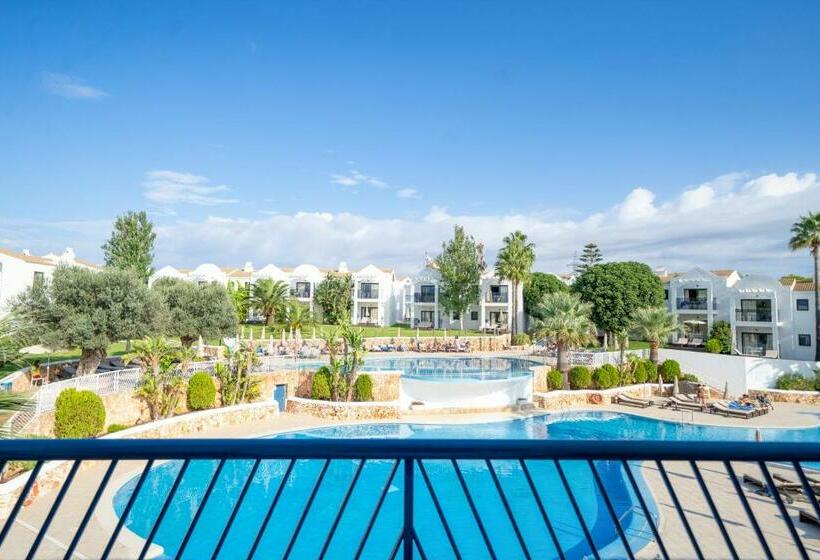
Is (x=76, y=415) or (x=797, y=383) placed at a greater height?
(x=76, y=415)

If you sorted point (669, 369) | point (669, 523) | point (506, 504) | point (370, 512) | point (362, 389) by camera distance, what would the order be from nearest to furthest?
point (506, 504) → point (669, 523) → point (370, 512) → point (362, 389) → point (669, 369)

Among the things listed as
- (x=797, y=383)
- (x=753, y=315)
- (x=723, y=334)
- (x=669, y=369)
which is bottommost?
(x=797, y=383)

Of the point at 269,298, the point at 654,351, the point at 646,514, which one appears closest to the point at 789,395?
the point at 654,351

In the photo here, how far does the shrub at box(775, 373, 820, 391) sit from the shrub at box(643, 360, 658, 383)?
6720 millimetres

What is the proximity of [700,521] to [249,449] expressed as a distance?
12.2m

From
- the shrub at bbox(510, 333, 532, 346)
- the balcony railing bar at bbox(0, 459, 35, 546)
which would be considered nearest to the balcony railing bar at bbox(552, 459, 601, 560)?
the balcony railing bar at bbox(0, 459, 35, 546)

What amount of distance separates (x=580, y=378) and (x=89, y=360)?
78.4 feet

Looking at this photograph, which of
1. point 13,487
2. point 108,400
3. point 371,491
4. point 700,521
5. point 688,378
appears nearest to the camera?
point 13,487

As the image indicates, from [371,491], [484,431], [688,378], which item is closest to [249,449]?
[371,491]

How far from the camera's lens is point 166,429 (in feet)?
52.7

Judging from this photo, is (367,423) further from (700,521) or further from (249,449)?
(249,449)

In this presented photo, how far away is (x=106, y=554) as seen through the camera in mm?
1835

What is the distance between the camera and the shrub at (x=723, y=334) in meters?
40.3

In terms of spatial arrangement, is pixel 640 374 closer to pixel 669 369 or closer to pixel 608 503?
pixel 669 369
